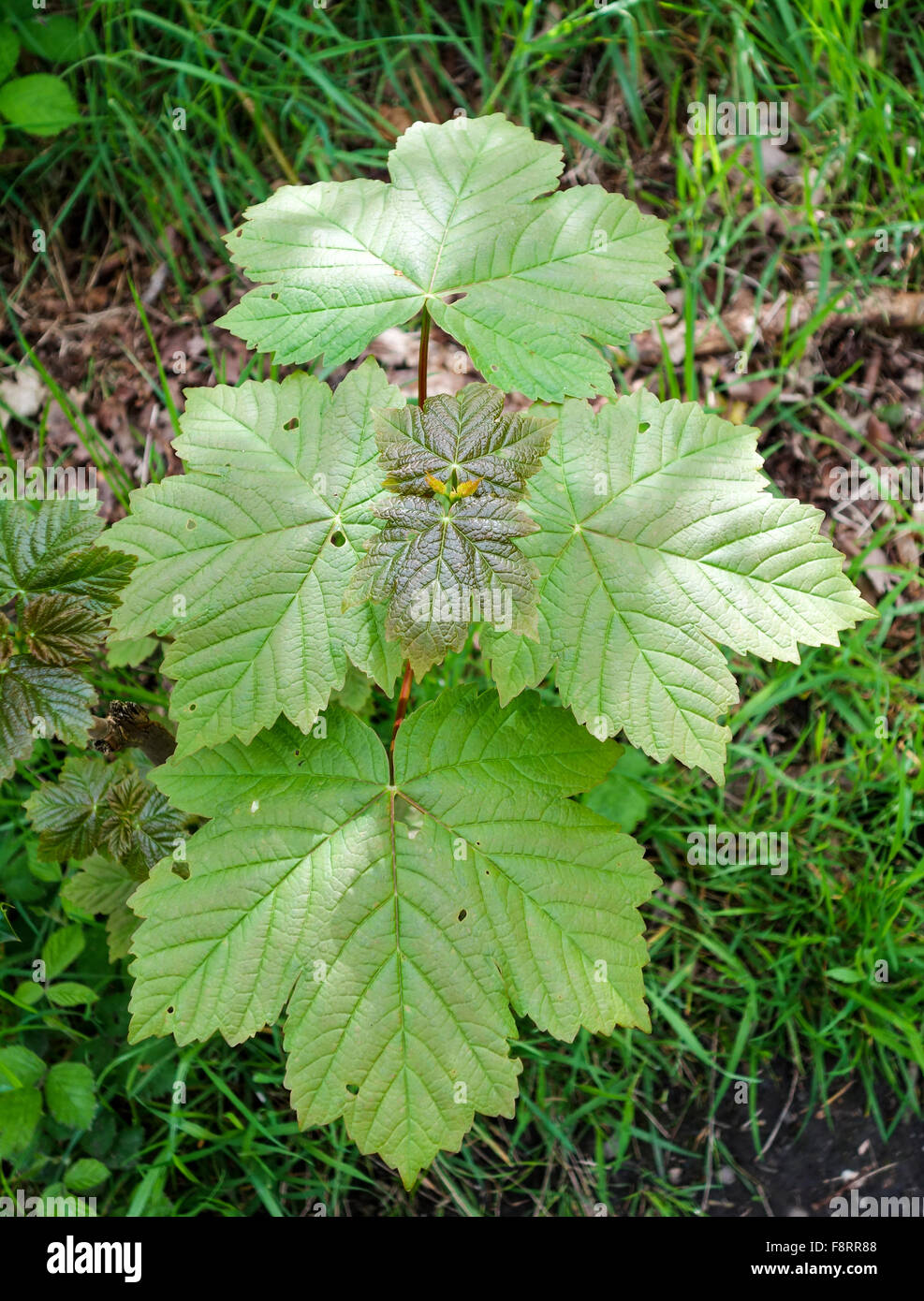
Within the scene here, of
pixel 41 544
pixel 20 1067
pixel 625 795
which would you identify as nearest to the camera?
pixel 41 544

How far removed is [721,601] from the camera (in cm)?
184

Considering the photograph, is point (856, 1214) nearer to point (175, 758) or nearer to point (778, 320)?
point (175, 758)

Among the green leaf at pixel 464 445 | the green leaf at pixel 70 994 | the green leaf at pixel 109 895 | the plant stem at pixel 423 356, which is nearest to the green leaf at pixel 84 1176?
the green leaf at pixel 70 994

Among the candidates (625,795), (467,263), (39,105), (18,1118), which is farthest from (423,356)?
(39,105)

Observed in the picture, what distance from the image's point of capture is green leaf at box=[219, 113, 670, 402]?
1873 mm

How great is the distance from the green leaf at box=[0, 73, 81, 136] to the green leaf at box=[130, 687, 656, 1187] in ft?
7.90

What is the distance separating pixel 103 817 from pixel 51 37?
2.68m

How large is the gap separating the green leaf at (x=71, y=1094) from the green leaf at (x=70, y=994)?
16 cm

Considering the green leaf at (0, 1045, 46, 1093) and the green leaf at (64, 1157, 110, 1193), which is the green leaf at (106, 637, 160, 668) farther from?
the green leaf at (64, 1157, 110, 1193)

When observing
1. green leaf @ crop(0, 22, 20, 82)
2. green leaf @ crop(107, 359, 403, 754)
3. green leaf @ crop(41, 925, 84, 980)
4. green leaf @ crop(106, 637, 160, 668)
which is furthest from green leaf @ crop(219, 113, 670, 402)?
green leaf @ crop(0, 22, 20, 82)

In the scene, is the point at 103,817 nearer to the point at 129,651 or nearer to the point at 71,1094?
the point at 129,651

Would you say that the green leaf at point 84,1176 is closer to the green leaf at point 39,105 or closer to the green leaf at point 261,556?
the green leaf at point 261,556

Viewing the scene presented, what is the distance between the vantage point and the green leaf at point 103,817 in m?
2.04

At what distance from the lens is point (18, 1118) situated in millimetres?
2426
